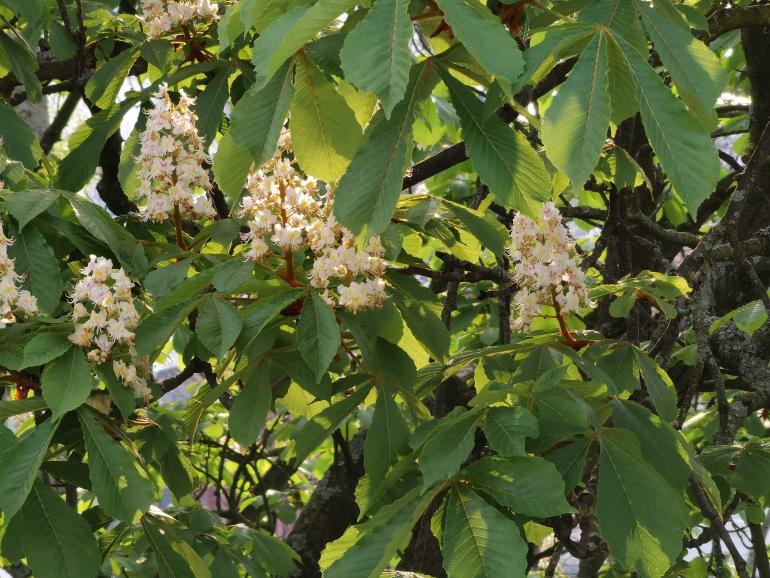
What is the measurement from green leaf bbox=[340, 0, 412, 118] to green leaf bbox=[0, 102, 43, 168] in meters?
1.36

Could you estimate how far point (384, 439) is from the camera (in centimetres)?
172

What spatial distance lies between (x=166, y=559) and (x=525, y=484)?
2.69 feet

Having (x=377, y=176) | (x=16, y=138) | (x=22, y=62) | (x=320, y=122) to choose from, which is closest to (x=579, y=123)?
(x=377, y=176)

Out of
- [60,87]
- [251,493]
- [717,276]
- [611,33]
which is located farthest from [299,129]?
[251,493]

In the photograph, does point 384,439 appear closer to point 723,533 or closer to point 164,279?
point 164,279

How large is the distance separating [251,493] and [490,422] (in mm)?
3036

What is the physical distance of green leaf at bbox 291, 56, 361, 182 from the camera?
1.37 metres

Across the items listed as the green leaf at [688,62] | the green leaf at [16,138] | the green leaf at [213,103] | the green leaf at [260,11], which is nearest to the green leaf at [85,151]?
the green leaf at [16,138]

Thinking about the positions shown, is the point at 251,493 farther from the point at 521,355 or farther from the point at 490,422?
the point at 490,422

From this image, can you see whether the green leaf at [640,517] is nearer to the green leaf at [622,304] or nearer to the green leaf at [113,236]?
the green leaf at [622,304]

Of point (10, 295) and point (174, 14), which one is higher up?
point (174, 14)

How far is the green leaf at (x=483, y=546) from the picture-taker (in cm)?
131

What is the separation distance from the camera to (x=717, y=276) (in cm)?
309

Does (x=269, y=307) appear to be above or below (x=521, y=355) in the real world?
above
